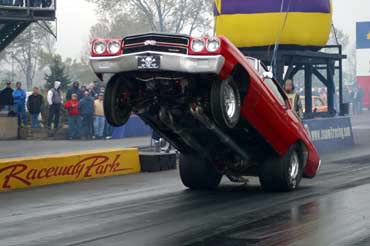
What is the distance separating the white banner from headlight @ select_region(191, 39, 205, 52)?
45.0 metres

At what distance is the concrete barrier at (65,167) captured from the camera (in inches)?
601

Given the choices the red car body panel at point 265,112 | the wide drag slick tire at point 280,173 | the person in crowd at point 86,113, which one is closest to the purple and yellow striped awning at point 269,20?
the person in crowd at point 86,113

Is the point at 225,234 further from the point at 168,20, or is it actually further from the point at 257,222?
the point at 168,20

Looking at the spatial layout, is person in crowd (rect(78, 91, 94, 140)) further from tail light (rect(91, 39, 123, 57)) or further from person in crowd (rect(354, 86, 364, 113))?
person in crowd (rect(354, 86, 364, 113))

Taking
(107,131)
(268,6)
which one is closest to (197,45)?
(268,6)

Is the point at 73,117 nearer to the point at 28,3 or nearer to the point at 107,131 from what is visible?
the point at 107,131

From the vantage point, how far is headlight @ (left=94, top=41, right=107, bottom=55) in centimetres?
1220

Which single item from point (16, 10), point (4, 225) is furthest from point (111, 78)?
point (16, 10)

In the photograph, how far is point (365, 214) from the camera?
11344 mm

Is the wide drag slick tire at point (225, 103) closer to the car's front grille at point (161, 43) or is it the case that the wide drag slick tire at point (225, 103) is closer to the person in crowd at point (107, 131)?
the car's front grille at point (161, 43)

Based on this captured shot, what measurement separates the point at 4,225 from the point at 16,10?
70.1ft

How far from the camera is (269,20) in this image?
24.6 meters

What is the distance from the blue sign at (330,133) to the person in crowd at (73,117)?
313 inches

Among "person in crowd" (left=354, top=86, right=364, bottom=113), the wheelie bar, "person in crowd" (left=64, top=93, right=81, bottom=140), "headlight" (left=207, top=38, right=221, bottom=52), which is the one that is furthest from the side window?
"person in crowd" (left=354, top=86, right=364, bottom=113)
